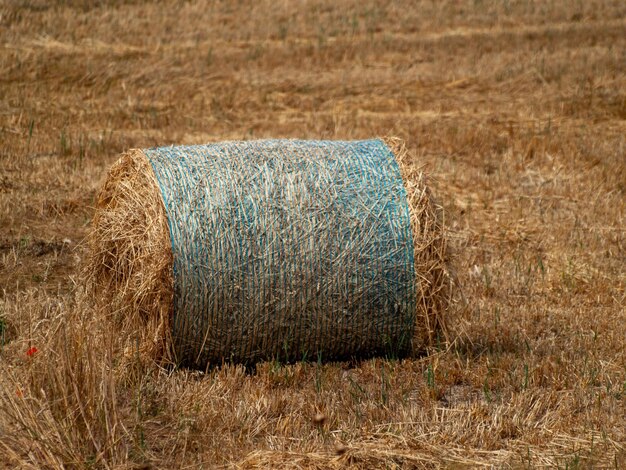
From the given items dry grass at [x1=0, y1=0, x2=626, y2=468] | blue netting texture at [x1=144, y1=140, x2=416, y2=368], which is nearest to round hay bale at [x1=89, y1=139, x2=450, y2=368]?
blue netting texture at [x1=144, y1=140, x2=416, y2=368]

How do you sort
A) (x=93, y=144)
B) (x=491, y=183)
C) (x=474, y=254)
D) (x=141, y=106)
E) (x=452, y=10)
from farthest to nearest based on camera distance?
1. (x=452, y=10)
2. (x=141, y=106)
3. (x=93, y=144)
4. (x=491, y=183)
5. (x=474, y=254)

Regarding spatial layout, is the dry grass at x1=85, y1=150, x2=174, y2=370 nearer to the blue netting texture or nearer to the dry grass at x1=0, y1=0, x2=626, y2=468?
the blue netting texture

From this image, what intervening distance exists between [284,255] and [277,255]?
0.12 ft

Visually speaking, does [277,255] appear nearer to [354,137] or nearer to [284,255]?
[284,255]

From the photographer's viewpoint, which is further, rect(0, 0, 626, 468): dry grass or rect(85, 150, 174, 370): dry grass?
rect(85, 150, 174, 370): dry grass

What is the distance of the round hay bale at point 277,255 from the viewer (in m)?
4.95

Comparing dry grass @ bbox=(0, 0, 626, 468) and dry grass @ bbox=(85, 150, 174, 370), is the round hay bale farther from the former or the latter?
dry grass @ bbox=(0, 0, 626, 468)

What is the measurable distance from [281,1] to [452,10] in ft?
9.98

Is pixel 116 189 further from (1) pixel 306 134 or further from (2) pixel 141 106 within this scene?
(2) pixel 141 106

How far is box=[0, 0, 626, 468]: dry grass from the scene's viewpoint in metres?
4.11

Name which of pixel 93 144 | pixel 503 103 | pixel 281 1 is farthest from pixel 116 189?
pixel 281 1

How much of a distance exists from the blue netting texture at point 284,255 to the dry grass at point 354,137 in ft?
0.64

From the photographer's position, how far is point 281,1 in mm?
16812

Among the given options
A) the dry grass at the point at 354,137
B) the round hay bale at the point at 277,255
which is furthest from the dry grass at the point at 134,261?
the dry grass at the point at 354,137
